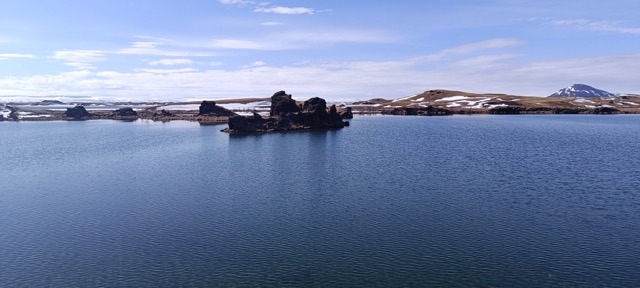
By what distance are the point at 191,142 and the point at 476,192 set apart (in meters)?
80.7

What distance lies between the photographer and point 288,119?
15325cm

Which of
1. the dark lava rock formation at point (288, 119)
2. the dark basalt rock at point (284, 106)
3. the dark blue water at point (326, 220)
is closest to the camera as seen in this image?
the dark blue water at point (326, 220)

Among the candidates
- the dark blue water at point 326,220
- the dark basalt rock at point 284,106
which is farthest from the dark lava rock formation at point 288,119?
the dark blue water at point 326,220

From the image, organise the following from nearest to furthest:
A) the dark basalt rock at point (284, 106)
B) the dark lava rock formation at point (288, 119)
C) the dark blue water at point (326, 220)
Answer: the dark blue water at point (326, 220) < the dark lava rock formation at point (288, 119) < the dark basalt rock at point (284, 106)

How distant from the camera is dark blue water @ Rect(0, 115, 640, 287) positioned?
33.9 m

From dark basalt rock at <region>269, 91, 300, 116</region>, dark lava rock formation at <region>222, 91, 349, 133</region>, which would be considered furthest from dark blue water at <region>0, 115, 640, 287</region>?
dark basalt rock at <region>269, 91, 300, 116</region>

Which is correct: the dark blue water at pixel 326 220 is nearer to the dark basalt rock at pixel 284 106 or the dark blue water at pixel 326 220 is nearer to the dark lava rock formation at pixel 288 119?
the dark lava rock formation at pixel 288 119

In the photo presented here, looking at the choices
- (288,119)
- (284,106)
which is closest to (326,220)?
(288,119)

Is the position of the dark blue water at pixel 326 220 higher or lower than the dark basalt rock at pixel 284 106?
lower

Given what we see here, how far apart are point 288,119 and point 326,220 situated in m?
109

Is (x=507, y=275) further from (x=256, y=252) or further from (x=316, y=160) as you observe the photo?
(x=316, y=160)

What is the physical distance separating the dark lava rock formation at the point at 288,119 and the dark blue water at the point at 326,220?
2146 inches

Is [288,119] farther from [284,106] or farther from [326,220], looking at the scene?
[326,220]

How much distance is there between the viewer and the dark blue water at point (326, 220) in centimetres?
3388
